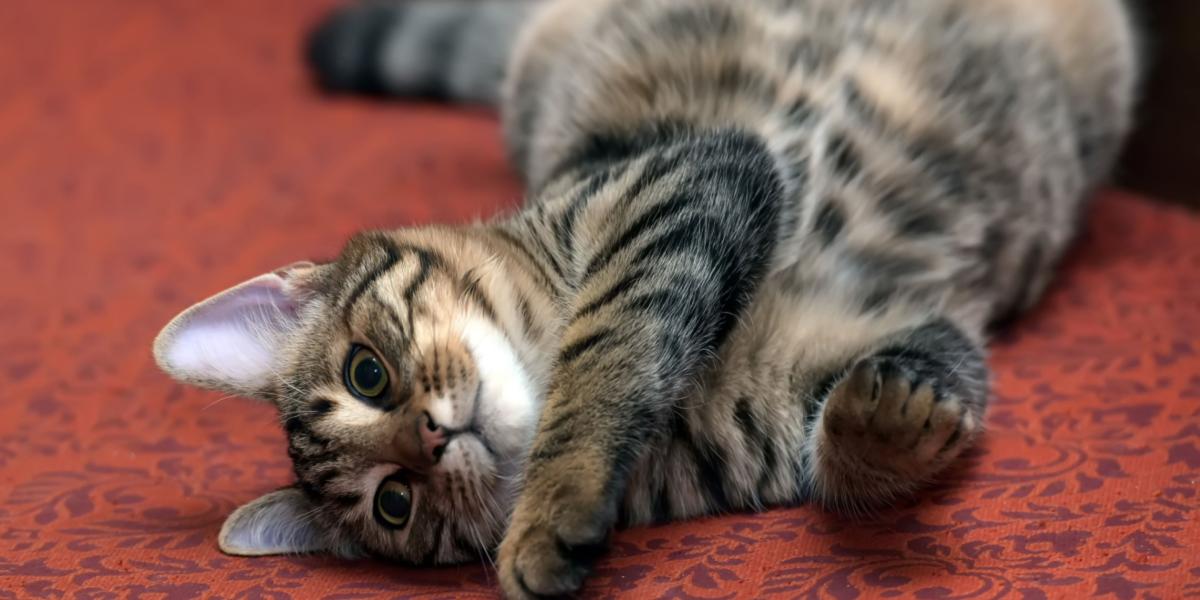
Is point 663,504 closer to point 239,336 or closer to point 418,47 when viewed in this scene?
point 239,336

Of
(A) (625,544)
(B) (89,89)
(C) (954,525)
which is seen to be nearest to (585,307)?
(A) (625,544)

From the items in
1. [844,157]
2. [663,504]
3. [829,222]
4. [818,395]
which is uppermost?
[844,157]

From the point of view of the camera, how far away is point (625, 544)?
1.42 metres

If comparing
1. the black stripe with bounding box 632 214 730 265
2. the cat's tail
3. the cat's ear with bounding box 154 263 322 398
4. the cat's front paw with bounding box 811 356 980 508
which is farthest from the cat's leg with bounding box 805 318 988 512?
the cat's tail

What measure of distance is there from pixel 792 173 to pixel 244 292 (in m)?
0.80

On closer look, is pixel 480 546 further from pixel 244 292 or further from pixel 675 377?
pixel 244 292

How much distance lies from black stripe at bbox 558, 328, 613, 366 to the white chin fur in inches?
2.8

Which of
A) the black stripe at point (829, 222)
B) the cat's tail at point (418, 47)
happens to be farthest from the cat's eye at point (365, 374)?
the cat's tail at point (418, 47)

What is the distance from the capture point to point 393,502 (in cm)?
144

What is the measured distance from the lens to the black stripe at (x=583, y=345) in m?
1.36

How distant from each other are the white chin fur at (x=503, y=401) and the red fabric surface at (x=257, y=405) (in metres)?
0.17

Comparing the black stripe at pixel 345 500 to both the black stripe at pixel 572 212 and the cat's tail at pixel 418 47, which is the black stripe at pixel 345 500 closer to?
the black stripe at pixel 572 212

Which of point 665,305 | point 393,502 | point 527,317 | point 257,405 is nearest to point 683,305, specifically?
point 665,305

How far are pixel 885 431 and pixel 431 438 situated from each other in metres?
0.54
